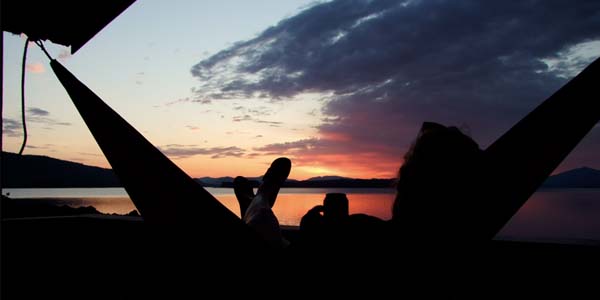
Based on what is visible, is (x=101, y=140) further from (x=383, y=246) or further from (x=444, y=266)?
(x=444, y=266)

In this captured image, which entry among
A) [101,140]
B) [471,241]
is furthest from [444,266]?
[101,140]

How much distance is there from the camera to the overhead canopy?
3.72 feet

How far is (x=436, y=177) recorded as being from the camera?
0.74m

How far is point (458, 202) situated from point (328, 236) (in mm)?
257

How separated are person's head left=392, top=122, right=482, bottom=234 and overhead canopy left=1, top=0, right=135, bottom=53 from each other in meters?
0.98

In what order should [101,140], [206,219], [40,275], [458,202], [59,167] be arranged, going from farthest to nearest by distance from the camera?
[59,167] → [40,275] → [101,140] → [206,219] → [458,202]

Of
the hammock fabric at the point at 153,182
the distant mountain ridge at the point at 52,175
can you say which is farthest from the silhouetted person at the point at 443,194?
the distant mountain ridge at the point at 52,175

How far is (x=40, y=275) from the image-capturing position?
191cm

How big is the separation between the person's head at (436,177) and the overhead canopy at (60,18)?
38.8 inches

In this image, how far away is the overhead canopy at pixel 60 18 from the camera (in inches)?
44.6

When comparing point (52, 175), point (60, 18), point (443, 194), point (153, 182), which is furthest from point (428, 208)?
point (52, 175)

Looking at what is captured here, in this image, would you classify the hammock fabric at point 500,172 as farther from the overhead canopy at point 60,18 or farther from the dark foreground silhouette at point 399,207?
the overhead canopy at point 60,18

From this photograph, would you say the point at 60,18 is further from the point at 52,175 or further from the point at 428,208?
the point at 52,175

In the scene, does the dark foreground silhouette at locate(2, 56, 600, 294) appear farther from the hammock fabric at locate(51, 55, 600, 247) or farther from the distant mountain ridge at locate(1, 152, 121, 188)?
the distant mountain ridge at locate(1, 152, 121, 188)
